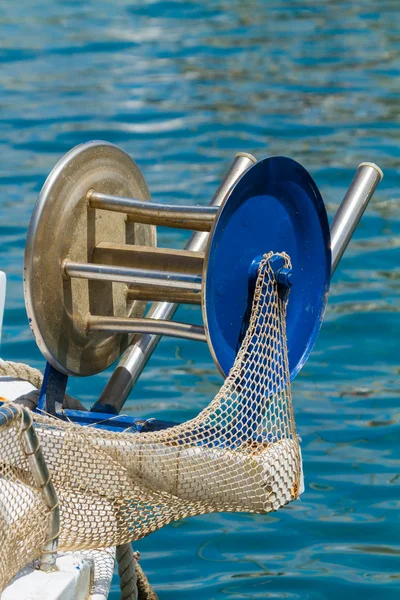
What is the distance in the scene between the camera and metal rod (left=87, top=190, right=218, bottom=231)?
152 inches

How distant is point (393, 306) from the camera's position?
24.6 feet

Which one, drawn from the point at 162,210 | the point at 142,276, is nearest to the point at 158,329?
the point at 142,276

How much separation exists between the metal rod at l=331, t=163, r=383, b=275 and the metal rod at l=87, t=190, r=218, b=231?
2.07 feet

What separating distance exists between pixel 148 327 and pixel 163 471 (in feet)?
2.14

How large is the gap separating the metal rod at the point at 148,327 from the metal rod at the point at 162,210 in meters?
0.32

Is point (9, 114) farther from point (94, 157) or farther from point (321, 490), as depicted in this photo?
Result: point (94, 157)

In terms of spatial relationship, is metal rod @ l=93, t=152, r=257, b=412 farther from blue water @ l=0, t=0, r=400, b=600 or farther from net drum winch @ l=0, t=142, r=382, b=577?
blue water @ l=0, t=0, r=400, b=600

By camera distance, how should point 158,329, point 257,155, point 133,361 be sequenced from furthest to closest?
point 257,155 < point 133,361 < point 158,329

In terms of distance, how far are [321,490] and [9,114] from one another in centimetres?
684

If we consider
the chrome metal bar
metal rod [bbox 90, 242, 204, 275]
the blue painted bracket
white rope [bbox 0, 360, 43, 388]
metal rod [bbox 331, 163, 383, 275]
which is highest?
metal rod [bbox 331, 163, 383, 275]

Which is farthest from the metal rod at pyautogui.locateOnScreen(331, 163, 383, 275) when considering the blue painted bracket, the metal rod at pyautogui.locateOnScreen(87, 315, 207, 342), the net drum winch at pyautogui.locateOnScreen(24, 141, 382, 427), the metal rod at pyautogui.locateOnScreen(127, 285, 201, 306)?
the blue painted bracket

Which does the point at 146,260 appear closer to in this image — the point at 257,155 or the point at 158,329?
the point at 158,329

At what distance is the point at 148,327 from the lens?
3.89 meters

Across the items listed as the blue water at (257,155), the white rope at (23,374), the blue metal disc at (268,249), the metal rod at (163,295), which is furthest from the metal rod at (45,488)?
the blue water at (257,155)
